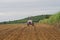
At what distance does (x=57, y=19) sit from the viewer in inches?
1619

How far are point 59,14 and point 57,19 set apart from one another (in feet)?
5.73

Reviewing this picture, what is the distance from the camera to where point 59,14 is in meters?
39.6
